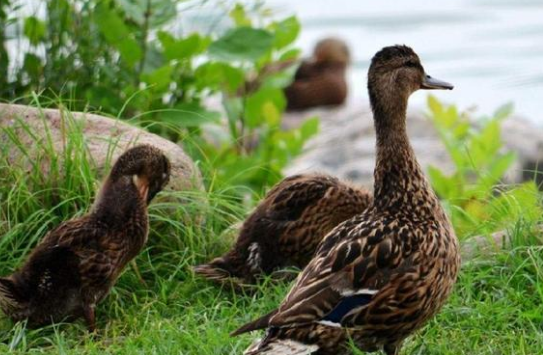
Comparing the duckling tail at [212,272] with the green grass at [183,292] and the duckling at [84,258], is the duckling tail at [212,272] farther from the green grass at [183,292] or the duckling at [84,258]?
the duckling at [84,258]

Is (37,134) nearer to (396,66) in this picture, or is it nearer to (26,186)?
(26,186)

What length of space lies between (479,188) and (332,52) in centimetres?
962

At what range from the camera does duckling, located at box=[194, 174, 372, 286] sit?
7000 millimetres

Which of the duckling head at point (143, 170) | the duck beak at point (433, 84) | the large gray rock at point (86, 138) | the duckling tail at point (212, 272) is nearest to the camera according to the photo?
the duck beak at point (433, 84)

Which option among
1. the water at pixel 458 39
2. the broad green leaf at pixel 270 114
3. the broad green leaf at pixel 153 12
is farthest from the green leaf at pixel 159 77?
Answer: the water at pixel 458 39

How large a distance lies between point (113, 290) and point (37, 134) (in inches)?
41.6

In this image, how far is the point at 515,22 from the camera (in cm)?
2069

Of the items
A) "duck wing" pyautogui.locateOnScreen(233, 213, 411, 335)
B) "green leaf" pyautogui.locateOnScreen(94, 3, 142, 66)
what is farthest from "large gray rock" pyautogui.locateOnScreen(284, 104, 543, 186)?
"duck wing" pyautogui.locateOnScreen(233, 213, 411, 335)

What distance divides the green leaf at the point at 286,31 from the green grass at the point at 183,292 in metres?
1.77

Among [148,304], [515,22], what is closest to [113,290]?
[148,304]

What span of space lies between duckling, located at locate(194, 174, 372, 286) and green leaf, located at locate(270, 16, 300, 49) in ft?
6.86

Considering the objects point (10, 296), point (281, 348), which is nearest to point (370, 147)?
point (10, 296)

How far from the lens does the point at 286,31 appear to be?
363 inches

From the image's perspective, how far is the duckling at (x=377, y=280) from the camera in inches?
219
